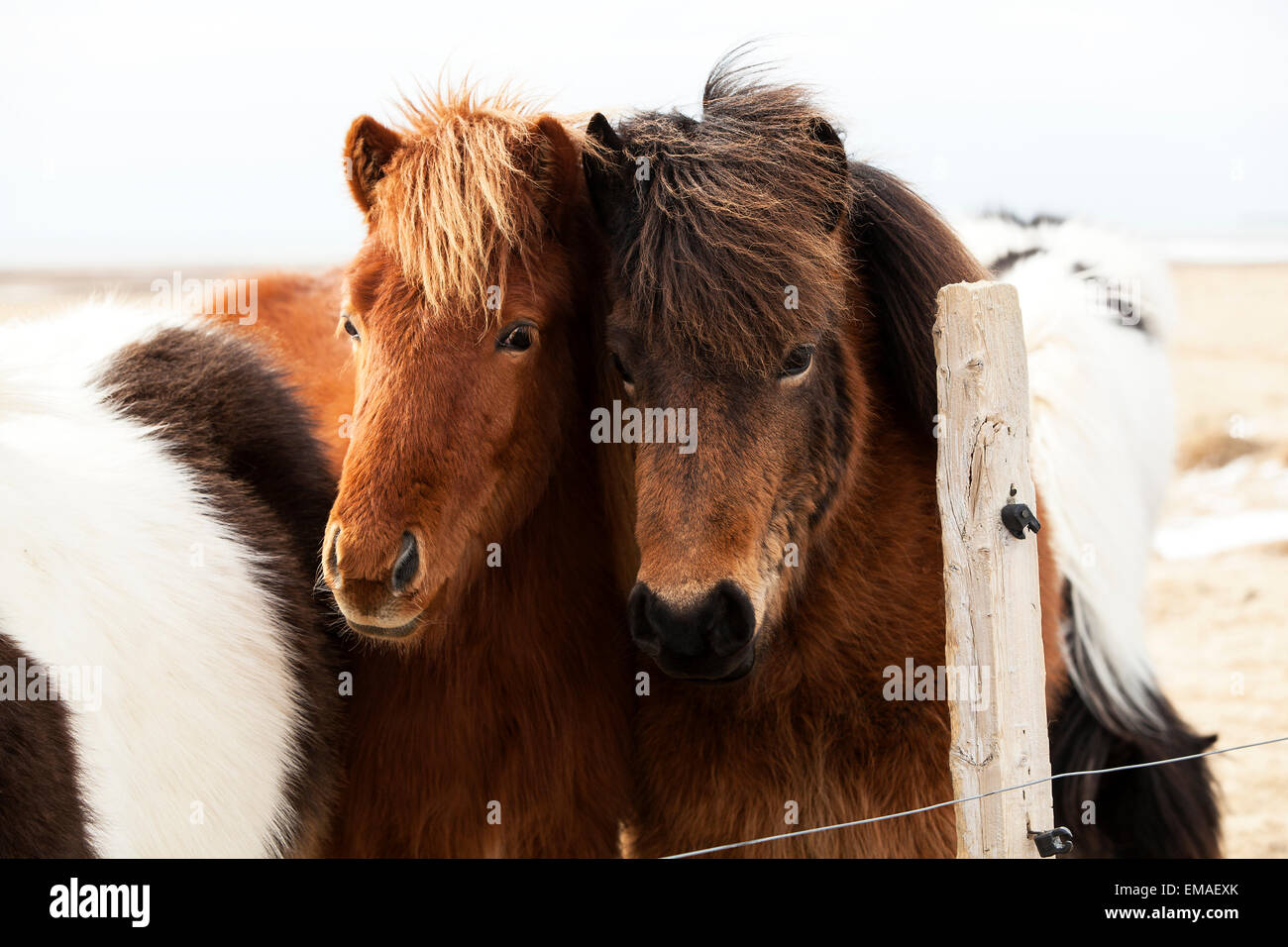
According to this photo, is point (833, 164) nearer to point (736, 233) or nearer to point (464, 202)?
point (736, 233)

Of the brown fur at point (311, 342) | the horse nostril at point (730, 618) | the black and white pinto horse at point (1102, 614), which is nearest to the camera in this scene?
the horse nostril at point (730, 618)

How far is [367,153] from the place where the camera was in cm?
317

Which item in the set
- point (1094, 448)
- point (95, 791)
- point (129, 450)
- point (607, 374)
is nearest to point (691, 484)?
point (607, 374)

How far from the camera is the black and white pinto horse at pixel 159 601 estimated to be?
2.40 m

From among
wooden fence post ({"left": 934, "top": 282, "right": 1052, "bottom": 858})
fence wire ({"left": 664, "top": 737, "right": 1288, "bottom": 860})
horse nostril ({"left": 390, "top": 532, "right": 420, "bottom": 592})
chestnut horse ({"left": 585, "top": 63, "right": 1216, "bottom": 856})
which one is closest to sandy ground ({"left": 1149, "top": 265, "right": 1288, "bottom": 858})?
fence wire ({"left": 664, "top": 737, "right": 1288, "bottom": 860})

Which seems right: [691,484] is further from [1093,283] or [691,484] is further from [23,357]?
[1093,283]

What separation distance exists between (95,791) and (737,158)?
Answer: 2.19m

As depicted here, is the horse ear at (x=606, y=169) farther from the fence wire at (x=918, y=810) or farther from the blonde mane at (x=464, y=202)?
the fence wire at (x=918, y=810)

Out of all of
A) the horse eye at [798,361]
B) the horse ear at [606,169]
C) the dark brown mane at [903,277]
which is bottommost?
the horse eye at [798,361]

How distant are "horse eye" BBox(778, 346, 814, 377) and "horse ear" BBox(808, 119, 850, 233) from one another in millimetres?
414

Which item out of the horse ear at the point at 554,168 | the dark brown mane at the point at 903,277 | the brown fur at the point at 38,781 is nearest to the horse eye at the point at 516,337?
the horse ear at the point at 554,168

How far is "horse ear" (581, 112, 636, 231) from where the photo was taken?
3.05 meters

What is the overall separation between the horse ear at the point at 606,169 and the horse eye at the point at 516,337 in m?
0.39

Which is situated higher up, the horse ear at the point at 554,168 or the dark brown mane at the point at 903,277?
the horse ear at the point at 554,168
